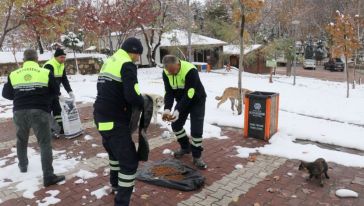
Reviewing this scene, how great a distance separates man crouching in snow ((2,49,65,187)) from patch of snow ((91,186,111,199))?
0.70 m

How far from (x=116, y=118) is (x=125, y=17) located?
18391mm

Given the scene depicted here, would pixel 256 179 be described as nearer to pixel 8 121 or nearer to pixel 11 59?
pixel 8 121

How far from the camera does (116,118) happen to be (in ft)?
12.4

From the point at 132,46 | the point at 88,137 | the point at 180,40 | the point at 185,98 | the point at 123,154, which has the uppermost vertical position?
the point at 180,40

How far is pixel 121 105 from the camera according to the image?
3785mm

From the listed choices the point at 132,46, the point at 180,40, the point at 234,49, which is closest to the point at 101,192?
the point at 132,46

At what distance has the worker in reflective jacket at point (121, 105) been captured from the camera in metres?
3.65

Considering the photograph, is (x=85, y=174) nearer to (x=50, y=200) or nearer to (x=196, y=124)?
(x=50, y=200)

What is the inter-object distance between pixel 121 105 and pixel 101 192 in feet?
4.85

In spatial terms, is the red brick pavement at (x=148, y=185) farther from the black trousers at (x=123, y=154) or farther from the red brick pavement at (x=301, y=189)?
the red brick pavement at (x=301, y=189)

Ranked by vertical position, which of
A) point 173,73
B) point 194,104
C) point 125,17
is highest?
point 125,17

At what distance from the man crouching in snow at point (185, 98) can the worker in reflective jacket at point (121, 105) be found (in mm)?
1222

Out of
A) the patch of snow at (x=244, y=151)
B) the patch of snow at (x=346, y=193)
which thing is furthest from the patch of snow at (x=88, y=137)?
the patch of snow at (x=346, y=193)

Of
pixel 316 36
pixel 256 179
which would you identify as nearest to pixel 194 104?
pixel 256 179
